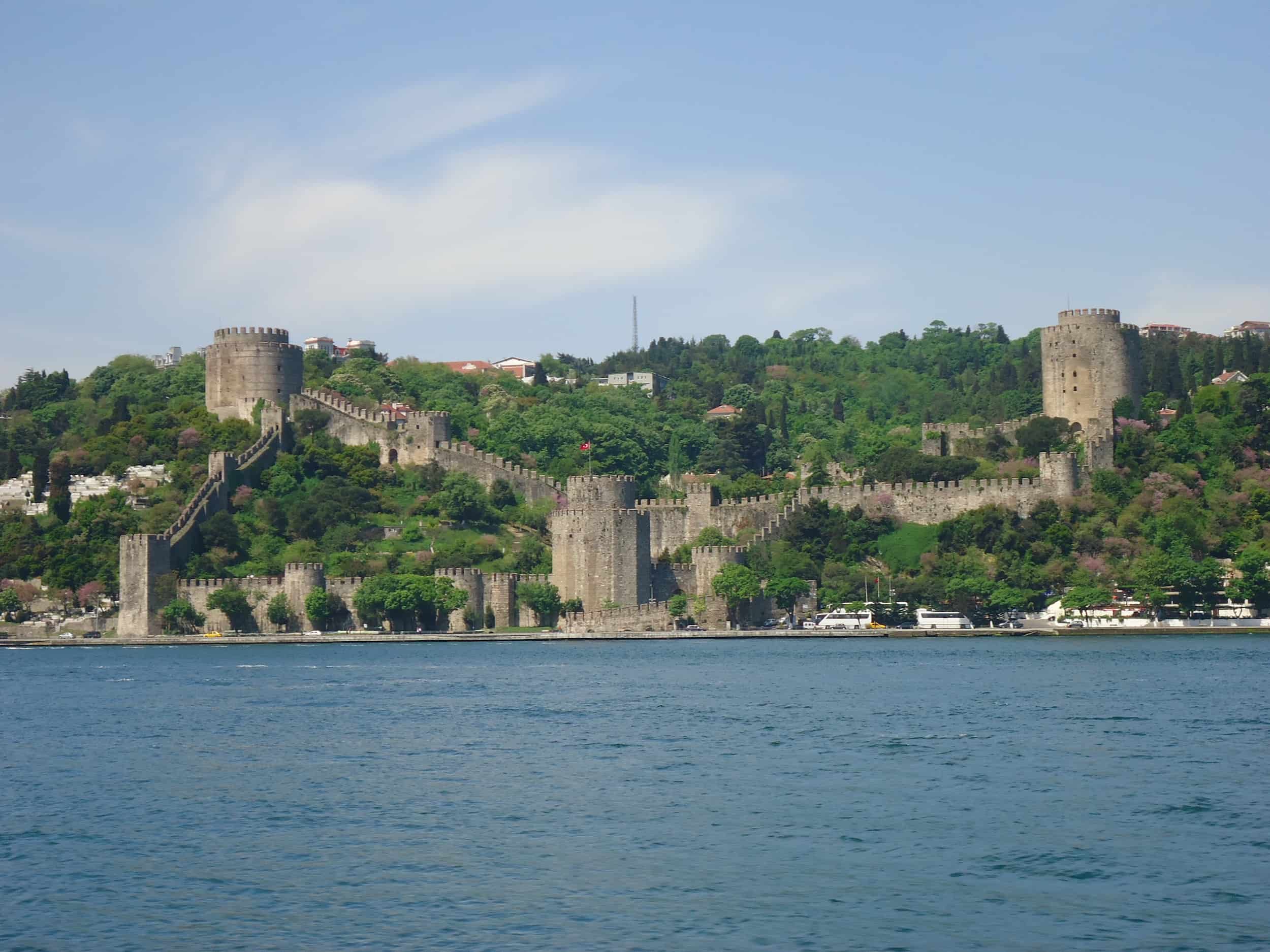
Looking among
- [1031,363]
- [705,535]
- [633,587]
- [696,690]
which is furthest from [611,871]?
[1031,363]

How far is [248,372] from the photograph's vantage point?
76.4 metres

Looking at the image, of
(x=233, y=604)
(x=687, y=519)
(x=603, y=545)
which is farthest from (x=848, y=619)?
(x=233, y=604)

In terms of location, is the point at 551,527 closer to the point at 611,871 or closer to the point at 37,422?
the point at 37,422

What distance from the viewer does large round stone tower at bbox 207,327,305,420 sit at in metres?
76.2

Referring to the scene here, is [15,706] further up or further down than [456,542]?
further down

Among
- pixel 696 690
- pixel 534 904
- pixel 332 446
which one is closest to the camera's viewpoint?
pixel 534 904

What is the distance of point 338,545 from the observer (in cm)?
6550

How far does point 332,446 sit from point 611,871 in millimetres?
55821

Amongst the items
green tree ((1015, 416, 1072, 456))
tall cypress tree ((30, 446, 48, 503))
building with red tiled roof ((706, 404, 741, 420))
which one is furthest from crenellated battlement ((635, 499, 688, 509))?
building with red tiled roof ((706, 404, 741, 420))

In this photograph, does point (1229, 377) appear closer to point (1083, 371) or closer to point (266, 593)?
point (1083, 371)

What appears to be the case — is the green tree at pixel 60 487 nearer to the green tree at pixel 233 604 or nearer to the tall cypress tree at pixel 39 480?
the tall cypress tree at pixel 39 480

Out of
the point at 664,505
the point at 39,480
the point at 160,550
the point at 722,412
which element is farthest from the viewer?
the point at 722,412

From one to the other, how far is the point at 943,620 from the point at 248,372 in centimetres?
3234

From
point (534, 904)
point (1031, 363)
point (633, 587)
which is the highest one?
point (1031, 363)
